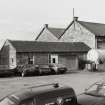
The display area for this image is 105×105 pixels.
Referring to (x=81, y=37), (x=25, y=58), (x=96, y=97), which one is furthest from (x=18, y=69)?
(x=96, y=97)

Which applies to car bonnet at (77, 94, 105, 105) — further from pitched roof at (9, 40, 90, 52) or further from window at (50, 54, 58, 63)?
window at (50, 54, 58, 63)

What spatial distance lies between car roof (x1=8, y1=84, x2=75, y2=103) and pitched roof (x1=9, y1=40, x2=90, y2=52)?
24102mm

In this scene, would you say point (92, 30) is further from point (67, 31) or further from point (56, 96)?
point (56, 96)

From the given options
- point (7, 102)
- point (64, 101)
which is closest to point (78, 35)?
point (64, 101)

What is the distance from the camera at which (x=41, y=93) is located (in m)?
6.93

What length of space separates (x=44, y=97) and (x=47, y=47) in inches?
1109

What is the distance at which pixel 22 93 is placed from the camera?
693 centimetres

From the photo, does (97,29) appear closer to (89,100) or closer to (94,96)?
(94,96)

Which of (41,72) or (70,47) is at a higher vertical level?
(70,47)

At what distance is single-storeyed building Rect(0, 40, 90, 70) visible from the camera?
31594mm

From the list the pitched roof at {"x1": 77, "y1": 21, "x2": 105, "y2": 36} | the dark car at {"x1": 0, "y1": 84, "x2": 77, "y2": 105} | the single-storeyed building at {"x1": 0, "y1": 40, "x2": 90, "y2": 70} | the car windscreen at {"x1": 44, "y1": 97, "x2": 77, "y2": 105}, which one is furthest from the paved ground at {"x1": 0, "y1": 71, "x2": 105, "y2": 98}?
the pitched roof at {"x1": 77, "y1": 21, "x2": 105, "y2": 36}

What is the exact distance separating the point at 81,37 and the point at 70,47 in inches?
177

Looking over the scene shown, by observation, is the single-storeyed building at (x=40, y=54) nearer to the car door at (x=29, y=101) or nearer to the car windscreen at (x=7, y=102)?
the car windscreen at (x=7, y=102)

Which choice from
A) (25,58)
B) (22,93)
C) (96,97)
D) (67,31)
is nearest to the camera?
(22,93)
